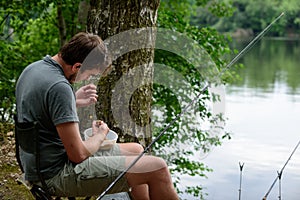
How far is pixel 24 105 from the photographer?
240 cm

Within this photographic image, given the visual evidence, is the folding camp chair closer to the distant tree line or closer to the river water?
the river water

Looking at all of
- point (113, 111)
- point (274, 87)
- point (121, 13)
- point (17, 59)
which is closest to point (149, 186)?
point (113, 111)

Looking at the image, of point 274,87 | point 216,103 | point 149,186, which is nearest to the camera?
point 149,186

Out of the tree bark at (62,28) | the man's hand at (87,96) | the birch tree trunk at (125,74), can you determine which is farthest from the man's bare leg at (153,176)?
the tree bark at (62,28)

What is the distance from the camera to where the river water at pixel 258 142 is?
316 inches

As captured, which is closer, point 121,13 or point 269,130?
point 121,13

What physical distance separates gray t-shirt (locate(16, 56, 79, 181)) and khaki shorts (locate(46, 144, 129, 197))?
0.05m

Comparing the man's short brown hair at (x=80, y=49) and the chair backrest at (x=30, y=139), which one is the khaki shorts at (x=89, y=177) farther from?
the man's short brown hair at (x=80, y=49)

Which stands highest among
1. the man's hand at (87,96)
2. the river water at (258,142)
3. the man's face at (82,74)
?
the man's face at (82,74)

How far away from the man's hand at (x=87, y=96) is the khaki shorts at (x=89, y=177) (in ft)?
1.28

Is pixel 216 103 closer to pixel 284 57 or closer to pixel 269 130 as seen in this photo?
pixel 269 130

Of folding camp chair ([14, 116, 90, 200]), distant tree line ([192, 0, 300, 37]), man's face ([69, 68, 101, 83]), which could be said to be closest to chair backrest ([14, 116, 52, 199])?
folding camp chair ([14, 116, 90, 200])

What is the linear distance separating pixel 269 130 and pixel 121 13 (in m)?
9.52

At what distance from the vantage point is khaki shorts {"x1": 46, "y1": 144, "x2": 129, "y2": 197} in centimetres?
247
